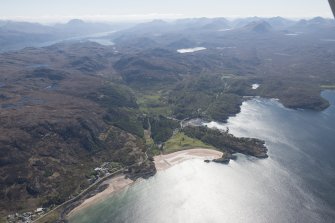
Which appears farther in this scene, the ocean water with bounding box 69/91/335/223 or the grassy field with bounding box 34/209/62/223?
the ocean water with bounding box 69/91/335/223

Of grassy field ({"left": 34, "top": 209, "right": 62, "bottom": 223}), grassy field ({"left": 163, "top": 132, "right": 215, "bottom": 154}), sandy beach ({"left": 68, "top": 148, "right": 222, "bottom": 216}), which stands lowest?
grassy field ({"left": 163, "top": 132, "right": 215, "bottom": 154})

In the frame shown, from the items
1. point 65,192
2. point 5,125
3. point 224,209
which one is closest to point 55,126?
point 5,125

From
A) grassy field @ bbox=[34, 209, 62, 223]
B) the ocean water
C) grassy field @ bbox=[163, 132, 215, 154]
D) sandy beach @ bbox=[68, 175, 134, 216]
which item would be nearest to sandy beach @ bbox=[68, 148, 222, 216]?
sandy beach @ bbox=[68, 175, 134, 216]

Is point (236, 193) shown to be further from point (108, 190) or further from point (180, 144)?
point (180, 144)

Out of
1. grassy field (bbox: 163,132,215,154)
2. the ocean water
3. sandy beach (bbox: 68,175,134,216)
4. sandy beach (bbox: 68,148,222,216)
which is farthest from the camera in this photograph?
grassy field (bbox: 163,132,215,154)

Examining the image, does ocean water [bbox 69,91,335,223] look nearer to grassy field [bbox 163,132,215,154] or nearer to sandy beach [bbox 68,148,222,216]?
sandy beach [bbox 68,148,222,216]

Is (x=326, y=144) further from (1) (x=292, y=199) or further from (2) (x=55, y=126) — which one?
(2) (x=55, y=126)
